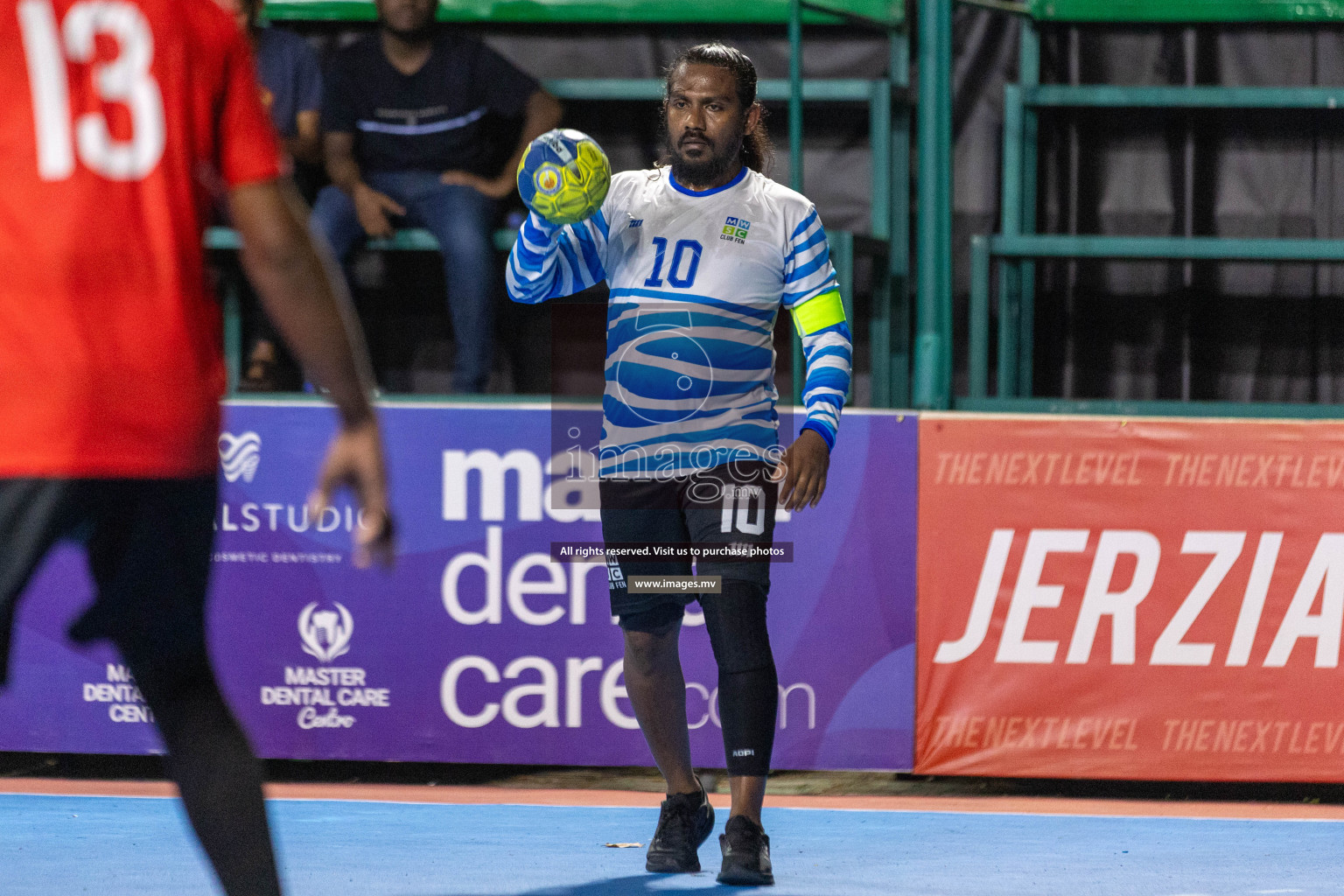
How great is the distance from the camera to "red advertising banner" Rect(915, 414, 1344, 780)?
5266mm

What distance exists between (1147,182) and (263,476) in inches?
157

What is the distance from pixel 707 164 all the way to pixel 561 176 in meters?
0.40

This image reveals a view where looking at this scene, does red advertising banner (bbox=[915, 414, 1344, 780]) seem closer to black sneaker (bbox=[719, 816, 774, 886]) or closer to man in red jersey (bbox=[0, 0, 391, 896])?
black sneaker (bbox=[719, 816, 774, 886])

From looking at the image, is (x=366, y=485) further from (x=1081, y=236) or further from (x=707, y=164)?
(x=1081, y=236)

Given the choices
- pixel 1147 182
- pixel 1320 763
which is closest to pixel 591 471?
pixel 1320 763

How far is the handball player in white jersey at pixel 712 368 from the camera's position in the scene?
3.96 m

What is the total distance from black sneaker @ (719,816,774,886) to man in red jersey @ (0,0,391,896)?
1796mm

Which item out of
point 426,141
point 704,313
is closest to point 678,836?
point 704,313

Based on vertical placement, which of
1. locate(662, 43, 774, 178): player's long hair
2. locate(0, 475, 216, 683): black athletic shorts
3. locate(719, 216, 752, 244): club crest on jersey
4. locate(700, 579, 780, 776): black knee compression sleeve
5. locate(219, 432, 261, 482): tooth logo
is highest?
locate(662, 43, 774, 178): player's long hair

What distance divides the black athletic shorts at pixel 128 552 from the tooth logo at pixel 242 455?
3.35m

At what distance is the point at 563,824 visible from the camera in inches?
190

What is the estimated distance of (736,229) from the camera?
399 cm

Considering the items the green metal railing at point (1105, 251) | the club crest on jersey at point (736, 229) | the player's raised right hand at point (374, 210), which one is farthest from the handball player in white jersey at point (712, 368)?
the player's raised right hand at point (374, 210)

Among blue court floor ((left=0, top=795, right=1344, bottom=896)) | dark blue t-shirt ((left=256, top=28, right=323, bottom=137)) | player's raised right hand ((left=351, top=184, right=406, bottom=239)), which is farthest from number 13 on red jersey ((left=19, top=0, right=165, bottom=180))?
dark blue t-shirt ((left=256, top=28, right=323, bottom=137))
